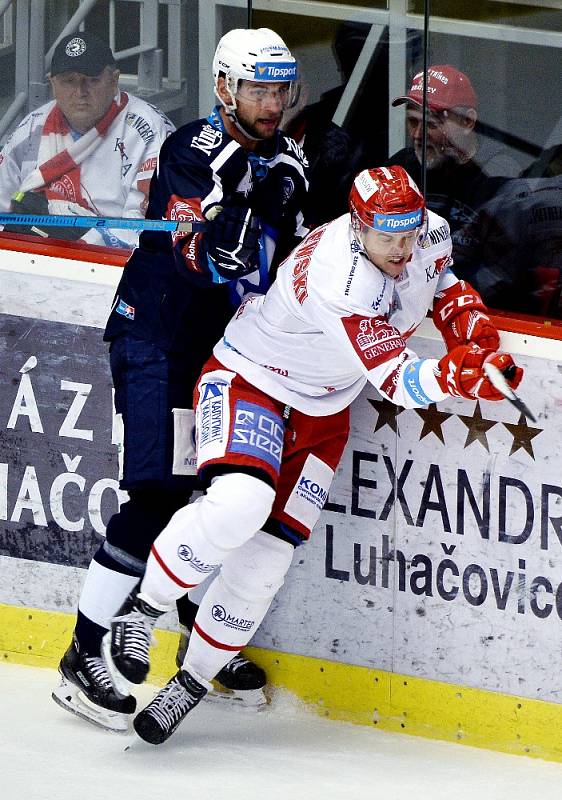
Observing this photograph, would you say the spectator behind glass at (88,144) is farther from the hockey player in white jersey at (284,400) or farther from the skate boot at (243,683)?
the skate boot at (243,683)

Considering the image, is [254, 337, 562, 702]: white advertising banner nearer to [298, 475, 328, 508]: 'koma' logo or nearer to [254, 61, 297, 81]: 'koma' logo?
[298, 475, 328, 508]: 'koma' logo

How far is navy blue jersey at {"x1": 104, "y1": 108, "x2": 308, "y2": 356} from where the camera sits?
316 centimetres

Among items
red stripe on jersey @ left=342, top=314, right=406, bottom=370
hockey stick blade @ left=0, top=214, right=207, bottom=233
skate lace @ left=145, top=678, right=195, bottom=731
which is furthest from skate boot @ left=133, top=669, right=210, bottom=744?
hockey stick blade @ left=0, top=214, right=207, bottom=233

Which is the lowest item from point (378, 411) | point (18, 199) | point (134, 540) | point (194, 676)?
point (194, 676)

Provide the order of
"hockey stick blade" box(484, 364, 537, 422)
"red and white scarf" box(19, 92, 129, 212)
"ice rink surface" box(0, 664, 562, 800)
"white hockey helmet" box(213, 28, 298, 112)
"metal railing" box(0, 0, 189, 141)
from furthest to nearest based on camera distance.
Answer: "red and white scarf" box(19, 92, 129, 212), "metal railing" box(0, 0, 189, 141), "white hockey helmet" box(213, 28, 298, 112), "ice rink surface" box(0, 664, 562, 800), "hockey stick blade" box(484, 364, 537, 422)

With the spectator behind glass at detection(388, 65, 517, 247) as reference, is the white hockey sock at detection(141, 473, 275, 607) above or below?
below

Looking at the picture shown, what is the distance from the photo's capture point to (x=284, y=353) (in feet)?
10.4

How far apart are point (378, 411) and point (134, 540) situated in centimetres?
59

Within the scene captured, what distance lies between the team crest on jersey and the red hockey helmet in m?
0.35

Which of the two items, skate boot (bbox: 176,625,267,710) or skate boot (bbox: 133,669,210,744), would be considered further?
skate boot (bbox: 176,625,267,710)

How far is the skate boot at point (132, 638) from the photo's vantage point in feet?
10.4

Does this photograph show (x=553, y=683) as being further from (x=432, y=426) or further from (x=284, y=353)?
(x=284, y=353)

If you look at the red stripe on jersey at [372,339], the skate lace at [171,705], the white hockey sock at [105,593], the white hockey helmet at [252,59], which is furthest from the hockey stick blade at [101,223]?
the skate lace at [171,705]

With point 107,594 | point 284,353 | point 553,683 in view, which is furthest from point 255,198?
point 553,683
